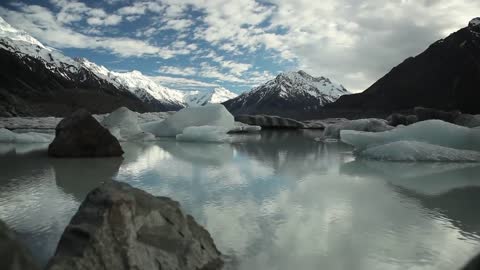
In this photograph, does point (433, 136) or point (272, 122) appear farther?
point (272, 122)

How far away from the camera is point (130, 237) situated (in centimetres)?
188

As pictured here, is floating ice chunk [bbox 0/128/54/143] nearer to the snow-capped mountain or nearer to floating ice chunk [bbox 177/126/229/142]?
floating ice chunk [bbox 177/126/229/142]

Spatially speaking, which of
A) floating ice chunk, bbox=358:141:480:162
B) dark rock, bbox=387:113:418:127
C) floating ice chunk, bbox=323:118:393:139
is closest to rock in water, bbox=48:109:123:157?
floating ice chunk, bbox=358:141:480:162

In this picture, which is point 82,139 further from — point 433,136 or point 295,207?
point 433,136

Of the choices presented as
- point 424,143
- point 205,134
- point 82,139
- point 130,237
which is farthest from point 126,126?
point 130,237

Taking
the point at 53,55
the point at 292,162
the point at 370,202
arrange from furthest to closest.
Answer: the point at 53,55 → the point at 292,162 → the point at 370,202

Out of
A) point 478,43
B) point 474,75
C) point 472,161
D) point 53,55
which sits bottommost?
point 472,161

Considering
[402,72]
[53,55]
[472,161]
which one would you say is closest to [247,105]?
[53,55]

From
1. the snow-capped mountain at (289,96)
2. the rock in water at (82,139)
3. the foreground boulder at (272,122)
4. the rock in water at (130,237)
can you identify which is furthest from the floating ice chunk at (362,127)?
the snow-capped mountain at (289,96)

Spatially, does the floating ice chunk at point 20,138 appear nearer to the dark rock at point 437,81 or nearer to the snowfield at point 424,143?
the snowfield at point 424,143

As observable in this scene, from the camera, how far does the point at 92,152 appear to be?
694cm

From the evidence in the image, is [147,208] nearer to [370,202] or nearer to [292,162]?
[370,202]

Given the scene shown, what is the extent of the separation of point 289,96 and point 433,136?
143m

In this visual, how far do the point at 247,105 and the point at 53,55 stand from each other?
226 feet
